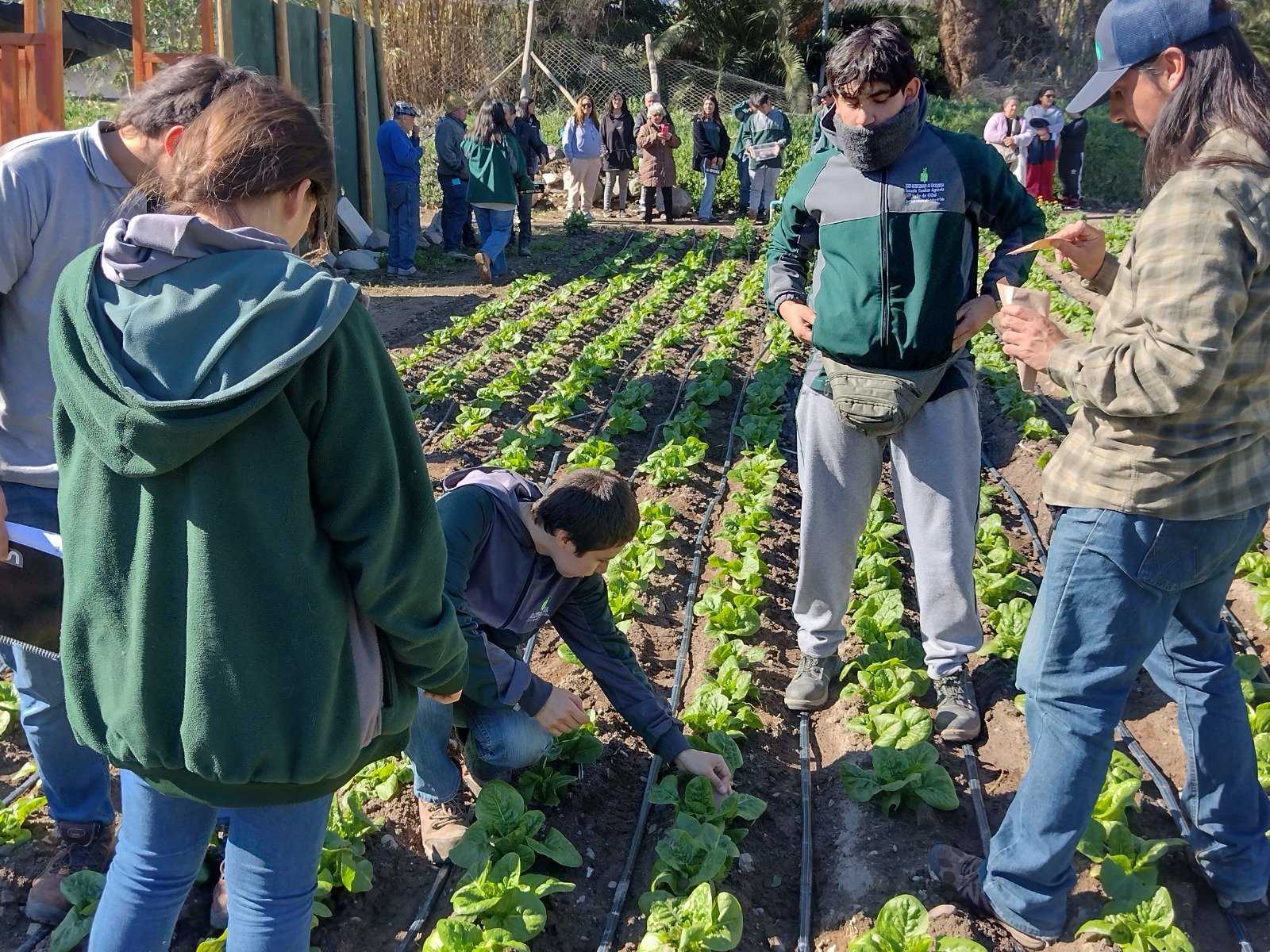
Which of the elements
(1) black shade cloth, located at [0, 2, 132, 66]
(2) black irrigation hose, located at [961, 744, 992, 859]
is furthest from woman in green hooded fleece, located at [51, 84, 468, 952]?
(1) black shade cloth, located at [0, 2, 132, 66]

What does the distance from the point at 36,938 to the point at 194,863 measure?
1.09 m

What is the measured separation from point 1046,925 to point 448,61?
2308 cm

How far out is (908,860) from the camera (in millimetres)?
3084

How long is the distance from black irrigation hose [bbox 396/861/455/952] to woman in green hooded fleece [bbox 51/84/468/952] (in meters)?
0.99

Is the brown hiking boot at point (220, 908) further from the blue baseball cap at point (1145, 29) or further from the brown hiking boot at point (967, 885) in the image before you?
the blue baseball cap at point (1145, 29)

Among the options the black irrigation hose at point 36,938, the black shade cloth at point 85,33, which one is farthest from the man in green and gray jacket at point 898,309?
the black shade cloth at point 85,33

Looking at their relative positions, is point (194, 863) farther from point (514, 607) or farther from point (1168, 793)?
point (1168, 793)

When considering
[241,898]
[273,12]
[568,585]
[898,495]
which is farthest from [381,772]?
[273,12]

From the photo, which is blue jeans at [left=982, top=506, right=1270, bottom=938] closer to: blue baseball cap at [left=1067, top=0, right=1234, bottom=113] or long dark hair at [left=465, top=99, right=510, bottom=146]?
blue baseball cap at [left=1067, top=0, right=1234, bottom=113]

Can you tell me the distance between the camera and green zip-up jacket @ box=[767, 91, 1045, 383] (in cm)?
333

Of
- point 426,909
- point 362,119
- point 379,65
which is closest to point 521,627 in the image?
point 426,909

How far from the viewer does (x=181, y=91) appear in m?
2.08

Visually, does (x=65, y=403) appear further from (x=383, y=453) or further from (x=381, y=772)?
(x=381, y=772)

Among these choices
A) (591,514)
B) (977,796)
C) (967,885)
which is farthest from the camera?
(977,796)
